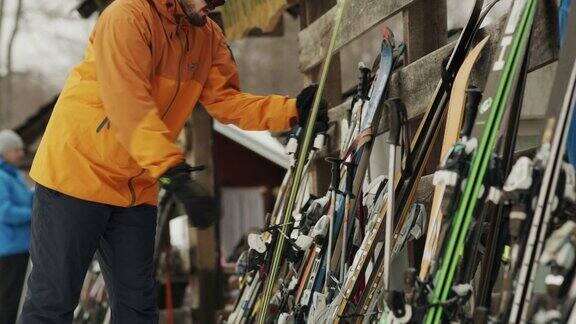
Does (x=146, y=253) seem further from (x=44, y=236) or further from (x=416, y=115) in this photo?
(x=416, y=115)

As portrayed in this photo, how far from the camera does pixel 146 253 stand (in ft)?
13.8

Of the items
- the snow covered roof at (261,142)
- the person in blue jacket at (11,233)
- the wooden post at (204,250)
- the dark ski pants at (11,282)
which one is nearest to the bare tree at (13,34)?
the snow covered roof at (261,142)

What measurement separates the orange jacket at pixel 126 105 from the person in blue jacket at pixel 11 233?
12.0 ft

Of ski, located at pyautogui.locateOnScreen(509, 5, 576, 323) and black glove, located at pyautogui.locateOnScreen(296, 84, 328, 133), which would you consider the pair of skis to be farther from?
black glove, located at pyautogui.locateOnScreen(296, 84, 328, 133)

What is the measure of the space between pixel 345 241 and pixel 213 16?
454 centimetres

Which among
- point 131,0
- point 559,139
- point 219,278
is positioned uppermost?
point 131,0

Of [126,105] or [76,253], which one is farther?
[76,253]

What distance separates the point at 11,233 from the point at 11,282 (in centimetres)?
38

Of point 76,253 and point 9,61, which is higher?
point 9,61

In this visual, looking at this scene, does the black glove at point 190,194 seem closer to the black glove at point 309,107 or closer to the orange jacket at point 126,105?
the orange jacket at point 126,105

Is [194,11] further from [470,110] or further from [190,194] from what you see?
[470,110]

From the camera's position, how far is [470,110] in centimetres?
301

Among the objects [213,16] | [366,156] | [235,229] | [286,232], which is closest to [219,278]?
[213,16]

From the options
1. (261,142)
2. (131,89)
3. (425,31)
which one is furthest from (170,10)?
(261,142)
